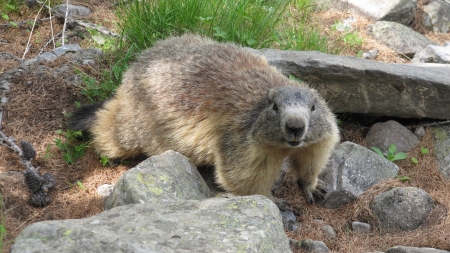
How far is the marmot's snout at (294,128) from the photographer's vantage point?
4.23 meters

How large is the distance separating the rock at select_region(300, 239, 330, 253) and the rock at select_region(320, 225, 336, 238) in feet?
1.23

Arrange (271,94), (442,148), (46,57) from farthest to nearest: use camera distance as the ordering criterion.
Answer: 1. (46,57)
2. (442,148)
3. (271,94)

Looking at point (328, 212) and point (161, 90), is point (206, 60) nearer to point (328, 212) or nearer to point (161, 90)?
point (161, 90)

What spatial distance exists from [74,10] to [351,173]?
517 centimetres

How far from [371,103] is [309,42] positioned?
1693 millimetres

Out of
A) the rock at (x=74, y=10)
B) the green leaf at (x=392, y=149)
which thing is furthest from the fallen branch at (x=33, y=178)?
the green leaf at (x=392, y=149)

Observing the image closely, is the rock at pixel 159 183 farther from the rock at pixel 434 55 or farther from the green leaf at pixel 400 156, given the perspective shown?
the rock at pixel 434 55

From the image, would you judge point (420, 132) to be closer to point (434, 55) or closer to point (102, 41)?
point (434, 55)


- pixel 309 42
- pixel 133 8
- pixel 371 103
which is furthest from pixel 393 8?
pixel 133 8

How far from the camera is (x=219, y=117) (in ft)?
16.5

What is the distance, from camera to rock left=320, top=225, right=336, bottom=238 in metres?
4.67

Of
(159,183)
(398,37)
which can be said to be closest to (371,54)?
(398,37)

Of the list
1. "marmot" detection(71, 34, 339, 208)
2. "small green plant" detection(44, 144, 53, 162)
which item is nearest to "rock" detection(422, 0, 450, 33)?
"marmot" detection(71, 34, 339, 208)

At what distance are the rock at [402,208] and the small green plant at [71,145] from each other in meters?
3.20
